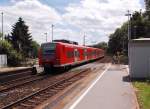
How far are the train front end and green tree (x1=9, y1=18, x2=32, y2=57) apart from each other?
5625 centimetres

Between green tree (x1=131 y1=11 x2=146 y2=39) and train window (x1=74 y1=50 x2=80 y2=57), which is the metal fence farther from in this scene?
green tree (x1=131 y1=11 x2=146 y2=39)

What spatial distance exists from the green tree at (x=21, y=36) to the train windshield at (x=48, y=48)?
56.3 meters

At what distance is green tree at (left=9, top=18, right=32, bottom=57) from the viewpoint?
3799 inches

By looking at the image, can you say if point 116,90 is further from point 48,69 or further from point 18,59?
point 18,59

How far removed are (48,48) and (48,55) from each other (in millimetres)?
661

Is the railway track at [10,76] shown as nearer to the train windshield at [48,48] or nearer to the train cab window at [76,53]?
the train windshield at [48,48]

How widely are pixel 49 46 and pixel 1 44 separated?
2844 centimetres

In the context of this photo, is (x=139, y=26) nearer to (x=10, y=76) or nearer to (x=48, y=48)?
(x=48, y=48)

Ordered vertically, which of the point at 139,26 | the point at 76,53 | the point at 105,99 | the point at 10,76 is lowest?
the point at 105,99

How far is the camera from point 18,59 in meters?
63.4

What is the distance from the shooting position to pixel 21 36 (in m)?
97.1

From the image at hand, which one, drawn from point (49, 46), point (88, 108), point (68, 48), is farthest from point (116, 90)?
point (68, 48)

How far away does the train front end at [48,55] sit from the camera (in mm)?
37459

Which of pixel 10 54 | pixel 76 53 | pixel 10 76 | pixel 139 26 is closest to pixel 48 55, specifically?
pixel 10 76
